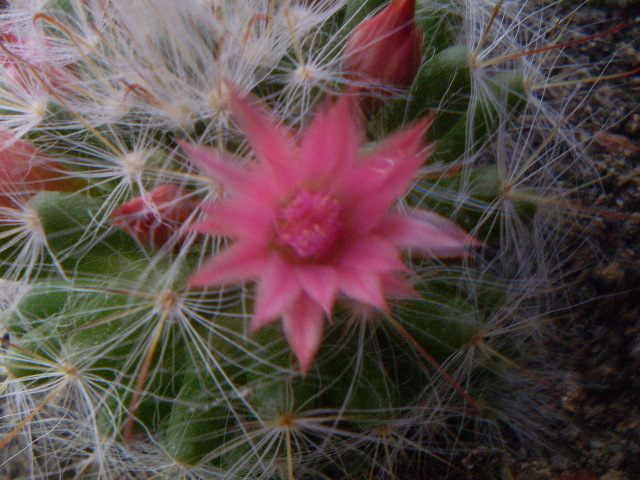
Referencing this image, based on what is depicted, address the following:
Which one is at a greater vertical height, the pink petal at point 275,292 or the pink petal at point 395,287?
the pink petal at point 275,292

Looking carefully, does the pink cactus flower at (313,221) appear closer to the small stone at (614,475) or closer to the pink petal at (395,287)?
the pink petal at (395,287)

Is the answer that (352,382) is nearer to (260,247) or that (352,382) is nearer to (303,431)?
(303,431)

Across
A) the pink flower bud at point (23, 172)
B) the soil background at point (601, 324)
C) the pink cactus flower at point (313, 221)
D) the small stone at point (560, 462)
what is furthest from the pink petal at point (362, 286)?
the small stone at point (560, 462)

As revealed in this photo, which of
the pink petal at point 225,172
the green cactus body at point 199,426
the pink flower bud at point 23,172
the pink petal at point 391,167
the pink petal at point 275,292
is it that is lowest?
the green cactus body at point 199,426

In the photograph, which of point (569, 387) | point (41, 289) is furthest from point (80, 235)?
point (569, 387)

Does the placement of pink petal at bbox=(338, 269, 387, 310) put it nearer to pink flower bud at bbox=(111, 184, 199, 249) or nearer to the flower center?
the flower center
